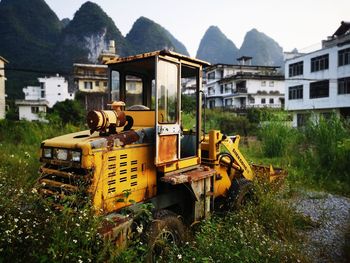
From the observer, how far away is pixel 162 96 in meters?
4.18

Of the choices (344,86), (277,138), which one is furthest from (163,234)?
(344,86)

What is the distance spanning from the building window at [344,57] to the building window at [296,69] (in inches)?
178

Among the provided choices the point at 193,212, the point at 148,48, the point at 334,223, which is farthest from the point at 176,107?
the point at 148,48

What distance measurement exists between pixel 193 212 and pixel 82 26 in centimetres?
8110

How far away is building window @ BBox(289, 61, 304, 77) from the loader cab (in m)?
28.5

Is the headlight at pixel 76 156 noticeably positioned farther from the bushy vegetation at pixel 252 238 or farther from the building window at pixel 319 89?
the building window at pixel 319 89

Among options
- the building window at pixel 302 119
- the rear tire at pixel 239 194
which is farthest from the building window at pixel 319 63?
the rear tire at pixel 239 194

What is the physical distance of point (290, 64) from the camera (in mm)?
31734

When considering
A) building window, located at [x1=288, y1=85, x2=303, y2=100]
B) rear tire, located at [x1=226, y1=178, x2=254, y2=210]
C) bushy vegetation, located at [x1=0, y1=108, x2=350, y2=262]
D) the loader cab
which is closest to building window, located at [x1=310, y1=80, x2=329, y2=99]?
building window, located at [x1=288, y1=85, x2=303, y2=100]

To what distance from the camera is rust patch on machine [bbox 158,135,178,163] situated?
161 inches

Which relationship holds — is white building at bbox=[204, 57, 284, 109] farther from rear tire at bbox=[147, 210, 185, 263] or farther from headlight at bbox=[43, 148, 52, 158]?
headlight at bbox=[43, 148, 52, 158]

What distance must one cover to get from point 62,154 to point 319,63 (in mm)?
29274

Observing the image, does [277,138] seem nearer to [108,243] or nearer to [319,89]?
[108,243]

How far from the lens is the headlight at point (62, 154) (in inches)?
146
